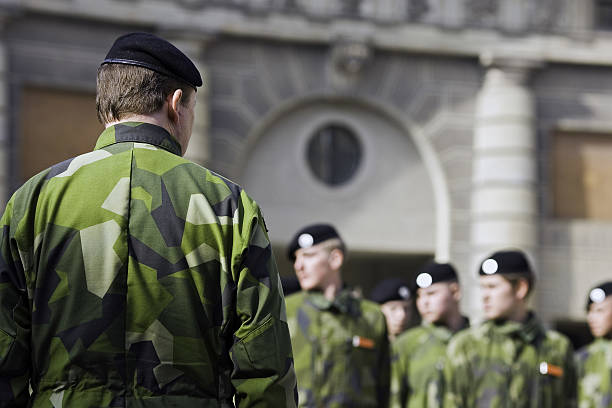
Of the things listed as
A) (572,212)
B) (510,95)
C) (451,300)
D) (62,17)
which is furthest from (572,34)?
(451,300)

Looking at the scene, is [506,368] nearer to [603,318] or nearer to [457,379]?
[457,379]

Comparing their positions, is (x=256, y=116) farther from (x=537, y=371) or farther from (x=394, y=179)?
(x=537, y=371)

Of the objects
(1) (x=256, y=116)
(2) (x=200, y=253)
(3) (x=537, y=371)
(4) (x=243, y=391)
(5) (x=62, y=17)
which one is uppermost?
(5) (x=62, y=17)

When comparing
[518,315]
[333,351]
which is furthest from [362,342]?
[518,315]

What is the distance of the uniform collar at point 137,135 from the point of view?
2.91m

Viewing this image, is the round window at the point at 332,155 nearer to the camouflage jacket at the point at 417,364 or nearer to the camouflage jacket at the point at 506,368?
the camouflage jacket at the point at 417,364

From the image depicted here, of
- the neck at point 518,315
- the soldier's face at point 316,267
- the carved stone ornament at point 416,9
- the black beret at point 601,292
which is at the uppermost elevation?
the carved stone ornament at point 416,9

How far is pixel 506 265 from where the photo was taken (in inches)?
273

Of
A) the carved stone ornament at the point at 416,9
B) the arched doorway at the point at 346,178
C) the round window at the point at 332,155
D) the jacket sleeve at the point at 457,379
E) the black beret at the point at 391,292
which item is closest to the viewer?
the jacket sleeve at the point at 457,379

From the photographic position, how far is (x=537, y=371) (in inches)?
273

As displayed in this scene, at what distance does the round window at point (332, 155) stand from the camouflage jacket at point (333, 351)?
877cm

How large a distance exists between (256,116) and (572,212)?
477cm

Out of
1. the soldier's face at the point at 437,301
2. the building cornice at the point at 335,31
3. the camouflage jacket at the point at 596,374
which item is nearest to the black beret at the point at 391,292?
the soldier's face at the point at 437,301

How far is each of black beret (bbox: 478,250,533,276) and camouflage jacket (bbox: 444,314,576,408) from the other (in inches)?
12.6
